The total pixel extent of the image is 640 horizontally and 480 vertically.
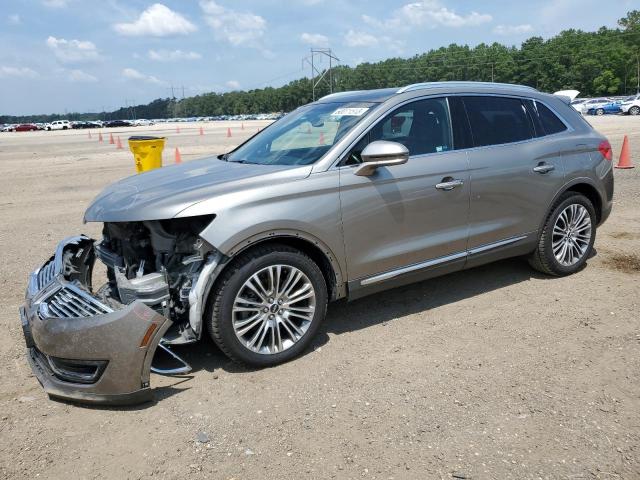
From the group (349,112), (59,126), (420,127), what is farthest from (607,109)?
(59,126)

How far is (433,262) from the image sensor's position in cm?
437

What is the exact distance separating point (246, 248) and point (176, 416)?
1130mm

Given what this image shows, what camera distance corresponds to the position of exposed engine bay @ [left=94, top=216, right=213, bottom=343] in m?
3.47

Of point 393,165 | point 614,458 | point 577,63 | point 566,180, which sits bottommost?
point 614,458

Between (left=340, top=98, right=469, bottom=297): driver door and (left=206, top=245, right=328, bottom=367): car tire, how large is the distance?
0.38 meters

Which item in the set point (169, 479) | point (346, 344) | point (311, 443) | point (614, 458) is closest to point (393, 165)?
point (346, 344)

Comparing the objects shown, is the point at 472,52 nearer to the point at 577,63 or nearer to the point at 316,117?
the point at 577,63

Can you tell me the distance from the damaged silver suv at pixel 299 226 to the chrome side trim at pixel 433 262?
14 millimetres

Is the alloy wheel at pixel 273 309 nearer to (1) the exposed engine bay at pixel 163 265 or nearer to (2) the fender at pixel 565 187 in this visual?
(1) the exposed engine bay at pixel 163 265

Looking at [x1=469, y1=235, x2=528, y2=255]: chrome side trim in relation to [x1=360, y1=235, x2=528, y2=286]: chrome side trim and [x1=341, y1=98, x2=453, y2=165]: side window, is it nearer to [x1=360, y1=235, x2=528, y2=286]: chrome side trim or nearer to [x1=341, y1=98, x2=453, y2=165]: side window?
[x1=360, y1=235, x2=528, y2=286]: chrome side trim

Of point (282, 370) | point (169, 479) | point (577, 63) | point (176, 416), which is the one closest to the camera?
point (169, 479)

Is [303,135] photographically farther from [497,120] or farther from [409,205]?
[497,120]

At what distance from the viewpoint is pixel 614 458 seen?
8.97ft

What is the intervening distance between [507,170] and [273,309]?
2473 mm
